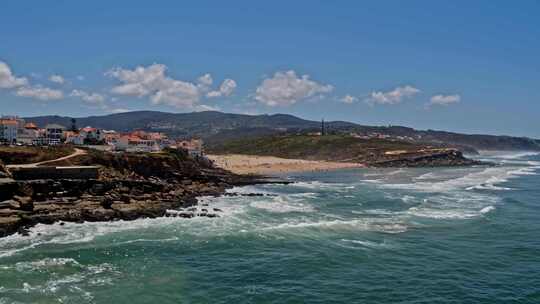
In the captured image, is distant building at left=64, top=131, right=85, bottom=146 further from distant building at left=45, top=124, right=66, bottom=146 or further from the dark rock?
the dark rock

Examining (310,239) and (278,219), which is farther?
(278,219)

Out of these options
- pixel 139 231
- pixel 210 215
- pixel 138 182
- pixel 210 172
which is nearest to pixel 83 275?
pixel 139 231

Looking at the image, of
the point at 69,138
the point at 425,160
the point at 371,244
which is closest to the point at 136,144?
the point at 69,138

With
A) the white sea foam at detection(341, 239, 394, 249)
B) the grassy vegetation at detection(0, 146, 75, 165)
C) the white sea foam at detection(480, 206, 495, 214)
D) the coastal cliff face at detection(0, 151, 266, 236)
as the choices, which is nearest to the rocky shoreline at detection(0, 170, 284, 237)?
the coastal cliff face at detection(0, 151, 266, 236)

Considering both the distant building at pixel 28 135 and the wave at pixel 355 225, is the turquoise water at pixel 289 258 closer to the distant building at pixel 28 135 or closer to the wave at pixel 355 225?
the wave at pixel 355 225

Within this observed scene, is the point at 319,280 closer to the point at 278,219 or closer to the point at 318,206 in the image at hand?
the point at 278,219
